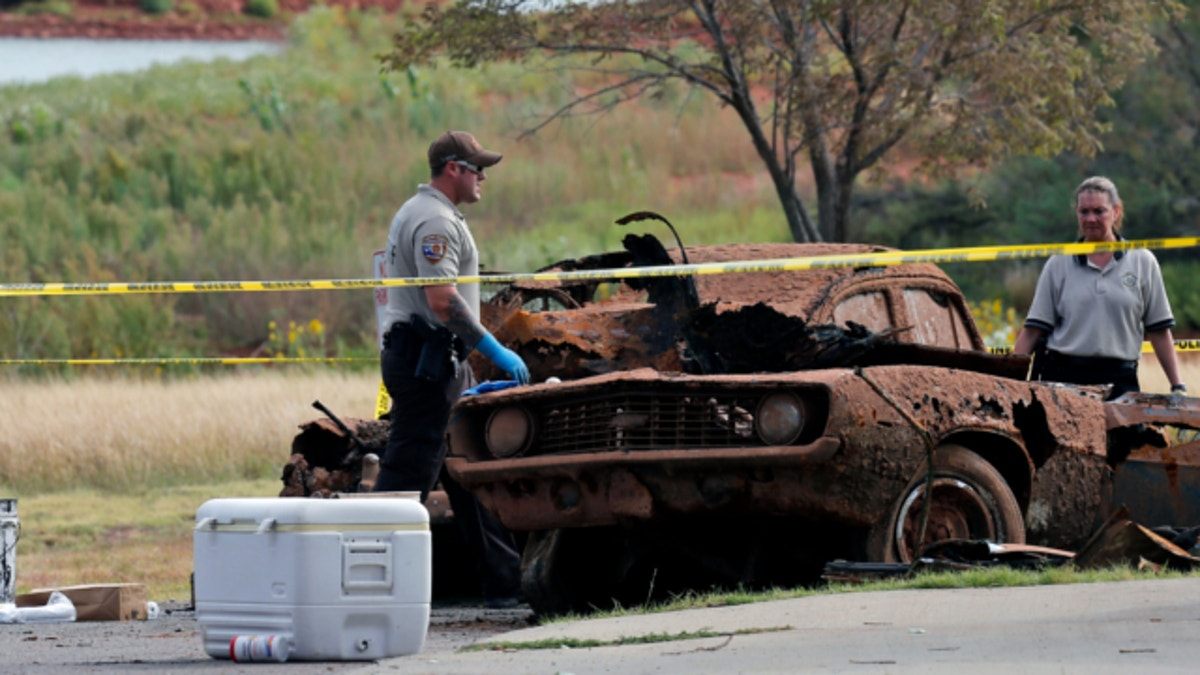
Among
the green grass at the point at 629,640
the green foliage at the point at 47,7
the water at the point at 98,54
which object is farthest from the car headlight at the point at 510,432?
the green foliage at the point at 47,7

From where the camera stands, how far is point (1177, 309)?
29.0 meters

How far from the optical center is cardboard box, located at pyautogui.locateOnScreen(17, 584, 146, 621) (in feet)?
28.1

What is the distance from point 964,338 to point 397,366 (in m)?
2.68

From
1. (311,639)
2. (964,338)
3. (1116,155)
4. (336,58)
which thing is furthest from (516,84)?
(311,639)

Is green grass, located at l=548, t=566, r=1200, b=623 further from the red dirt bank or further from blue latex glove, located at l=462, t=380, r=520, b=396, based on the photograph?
the red dirt bank

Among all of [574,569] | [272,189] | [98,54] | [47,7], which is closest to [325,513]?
[574,569]

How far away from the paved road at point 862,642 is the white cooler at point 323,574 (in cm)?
10

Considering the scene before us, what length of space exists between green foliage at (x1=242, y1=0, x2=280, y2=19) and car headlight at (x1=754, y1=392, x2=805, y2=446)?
160ft

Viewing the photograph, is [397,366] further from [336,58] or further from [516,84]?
[336,58]

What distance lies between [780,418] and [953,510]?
90 cm

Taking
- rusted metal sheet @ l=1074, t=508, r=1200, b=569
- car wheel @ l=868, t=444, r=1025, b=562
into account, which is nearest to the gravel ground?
car wheel @ l=868, t=444, r=1025, b=562

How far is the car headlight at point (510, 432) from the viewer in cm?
749

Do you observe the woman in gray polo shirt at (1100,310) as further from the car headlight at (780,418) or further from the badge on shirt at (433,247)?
the badge on shirt at (433,247)

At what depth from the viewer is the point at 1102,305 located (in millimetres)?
8914
